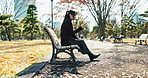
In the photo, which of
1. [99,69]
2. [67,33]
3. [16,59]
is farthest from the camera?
[16,59]

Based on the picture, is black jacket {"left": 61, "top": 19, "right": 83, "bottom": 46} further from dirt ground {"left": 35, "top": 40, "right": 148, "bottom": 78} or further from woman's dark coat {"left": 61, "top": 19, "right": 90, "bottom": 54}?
dirt ground {"left": 35, "top": 40, "right": 148, "bottom": 78}

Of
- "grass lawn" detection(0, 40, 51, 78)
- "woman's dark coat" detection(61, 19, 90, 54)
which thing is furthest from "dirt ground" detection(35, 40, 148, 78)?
"grass lawn" detection(0, 40, 51, 78)

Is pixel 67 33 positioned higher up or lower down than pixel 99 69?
higher up

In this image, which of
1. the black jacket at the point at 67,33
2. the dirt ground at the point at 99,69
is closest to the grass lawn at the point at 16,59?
the dirt ground at the point at 99,69

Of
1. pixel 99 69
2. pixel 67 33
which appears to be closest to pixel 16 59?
pixel 67 33

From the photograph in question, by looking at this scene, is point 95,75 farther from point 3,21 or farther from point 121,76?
point 3,21

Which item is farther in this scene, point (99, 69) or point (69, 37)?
point (69, 37)

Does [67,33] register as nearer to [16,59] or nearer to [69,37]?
[69,37]

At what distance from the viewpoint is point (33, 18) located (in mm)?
32688

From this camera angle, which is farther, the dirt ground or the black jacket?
the black jacket

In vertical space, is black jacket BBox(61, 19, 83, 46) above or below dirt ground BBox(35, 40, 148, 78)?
above

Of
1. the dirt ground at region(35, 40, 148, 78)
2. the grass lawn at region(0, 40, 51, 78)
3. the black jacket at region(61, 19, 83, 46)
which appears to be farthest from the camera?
the black jacket at region(61, 19, 83, 46)

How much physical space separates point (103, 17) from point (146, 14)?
18.7 ft

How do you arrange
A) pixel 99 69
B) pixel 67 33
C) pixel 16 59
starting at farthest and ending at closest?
1. pixel 16 59
2. pixel 67 33
3. pixel 99 69
